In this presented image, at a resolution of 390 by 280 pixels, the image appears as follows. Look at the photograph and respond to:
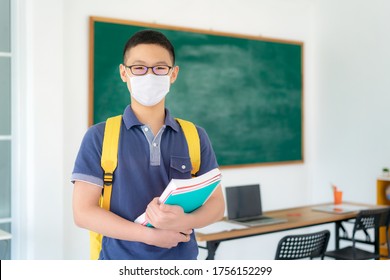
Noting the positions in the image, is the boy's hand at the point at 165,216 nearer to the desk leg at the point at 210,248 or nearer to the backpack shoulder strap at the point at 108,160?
the backpack shoulder strap at the point at 108,160

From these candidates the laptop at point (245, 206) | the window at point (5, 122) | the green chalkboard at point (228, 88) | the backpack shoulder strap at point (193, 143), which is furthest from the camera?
the green chalkboard at point (228, 88)

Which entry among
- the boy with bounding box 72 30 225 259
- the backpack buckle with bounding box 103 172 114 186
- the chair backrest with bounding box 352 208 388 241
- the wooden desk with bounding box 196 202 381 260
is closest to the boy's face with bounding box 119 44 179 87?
the boy with bounding box 72 30 225 259

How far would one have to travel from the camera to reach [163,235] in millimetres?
1115

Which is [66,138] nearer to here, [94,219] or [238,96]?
[238,96]

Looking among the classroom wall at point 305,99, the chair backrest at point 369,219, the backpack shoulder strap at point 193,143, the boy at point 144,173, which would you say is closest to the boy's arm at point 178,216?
the boy at point 144,173

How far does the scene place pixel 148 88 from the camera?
4.09 feet

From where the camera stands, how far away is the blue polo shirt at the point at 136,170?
117 cm

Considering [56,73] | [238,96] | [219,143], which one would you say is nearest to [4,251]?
[56,73]

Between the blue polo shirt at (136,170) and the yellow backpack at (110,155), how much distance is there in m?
0.01

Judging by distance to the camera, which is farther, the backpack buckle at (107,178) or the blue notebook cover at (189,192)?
the backpack buckle at (107,178)

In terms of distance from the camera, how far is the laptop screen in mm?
3506

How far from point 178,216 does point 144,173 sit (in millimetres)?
151

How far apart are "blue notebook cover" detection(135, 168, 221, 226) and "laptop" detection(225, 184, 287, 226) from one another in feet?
7.56

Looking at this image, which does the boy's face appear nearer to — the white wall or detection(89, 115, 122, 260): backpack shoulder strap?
detection(89, 115, 122, 260): backpack shoulder strap
